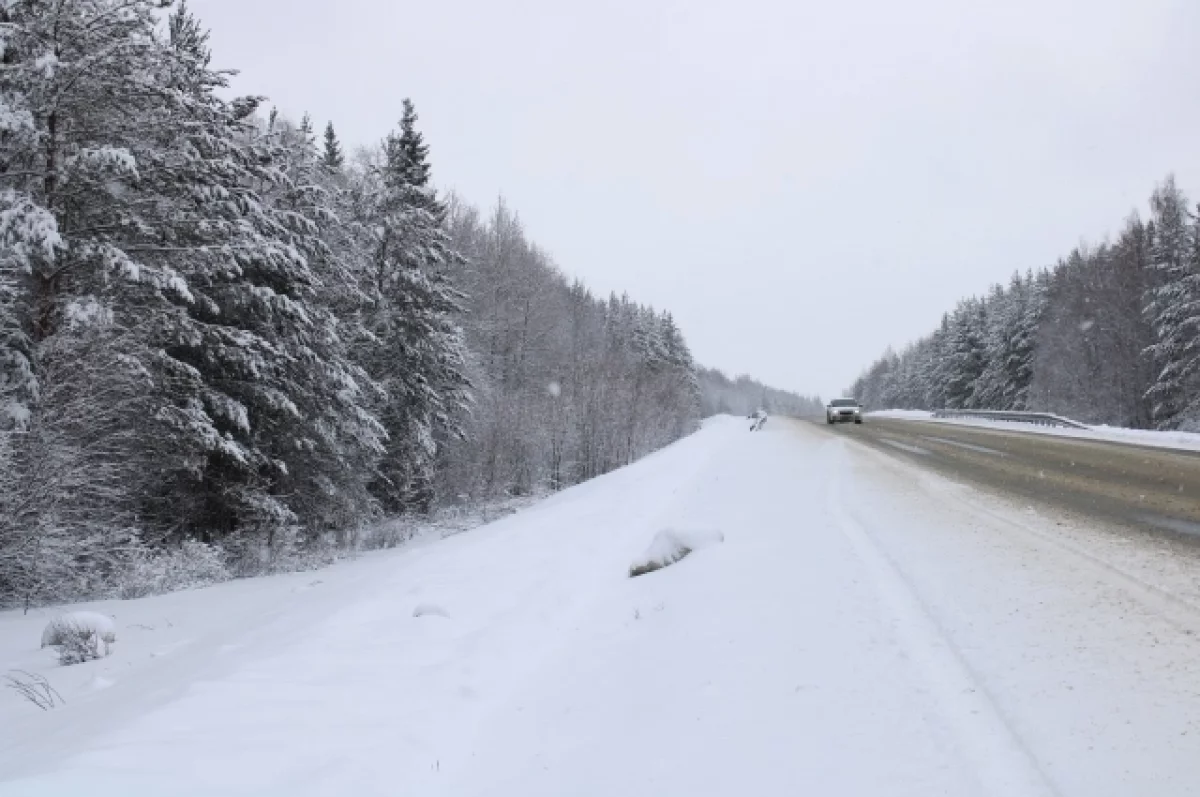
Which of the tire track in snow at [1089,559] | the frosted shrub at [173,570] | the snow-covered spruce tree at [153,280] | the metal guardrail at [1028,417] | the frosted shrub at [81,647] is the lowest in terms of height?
the frosted shrub at [173,570]

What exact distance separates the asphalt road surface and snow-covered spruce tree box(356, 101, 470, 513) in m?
14.7

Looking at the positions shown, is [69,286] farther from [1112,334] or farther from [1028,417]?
[1112,334]

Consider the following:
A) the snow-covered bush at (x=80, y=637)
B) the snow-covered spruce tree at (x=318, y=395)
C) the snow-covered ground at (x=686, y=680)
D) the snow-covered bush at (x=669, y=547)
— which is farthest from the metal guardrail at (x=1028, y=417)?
the snow-covered bush at (x=80, y=637)

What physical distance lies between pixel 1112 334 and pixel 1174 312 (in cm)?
591

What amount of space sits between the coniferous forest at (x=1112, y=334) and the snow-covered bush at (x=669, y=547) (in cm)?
3086

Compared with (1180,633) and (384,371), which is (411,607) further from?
(384,371)

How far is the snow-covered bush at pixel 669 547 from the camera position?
7316 mm

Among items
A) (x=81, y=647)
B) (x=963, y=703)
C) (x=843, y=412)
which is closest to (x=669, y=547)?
(x=963, y=703)

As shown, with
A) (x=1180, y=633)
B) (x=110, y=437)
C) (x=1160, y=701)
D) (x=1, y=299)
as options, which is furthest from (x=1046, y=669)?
(x=1, y=299)

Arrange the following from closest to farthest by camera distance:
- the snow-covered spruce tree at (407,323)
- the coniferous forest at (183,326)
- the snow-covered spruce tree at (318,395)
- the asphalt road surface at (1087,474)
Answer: the asphalt road surface at (1087,474)
the coniferous forest at (183,326)
the snow-covered spruce tree at (318,395)
the snow-covered spruce tree at (407,323)

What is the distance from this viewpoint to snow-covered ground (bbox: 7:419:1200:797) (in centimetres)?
314

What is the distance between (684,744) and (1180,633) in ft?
11.8

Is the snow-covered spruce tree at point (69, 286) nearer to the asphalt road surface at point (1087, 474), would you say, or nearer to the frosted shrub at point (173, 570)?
the frosted shrub at point (173, 570)

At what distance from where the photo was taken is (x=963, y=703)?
365cm
